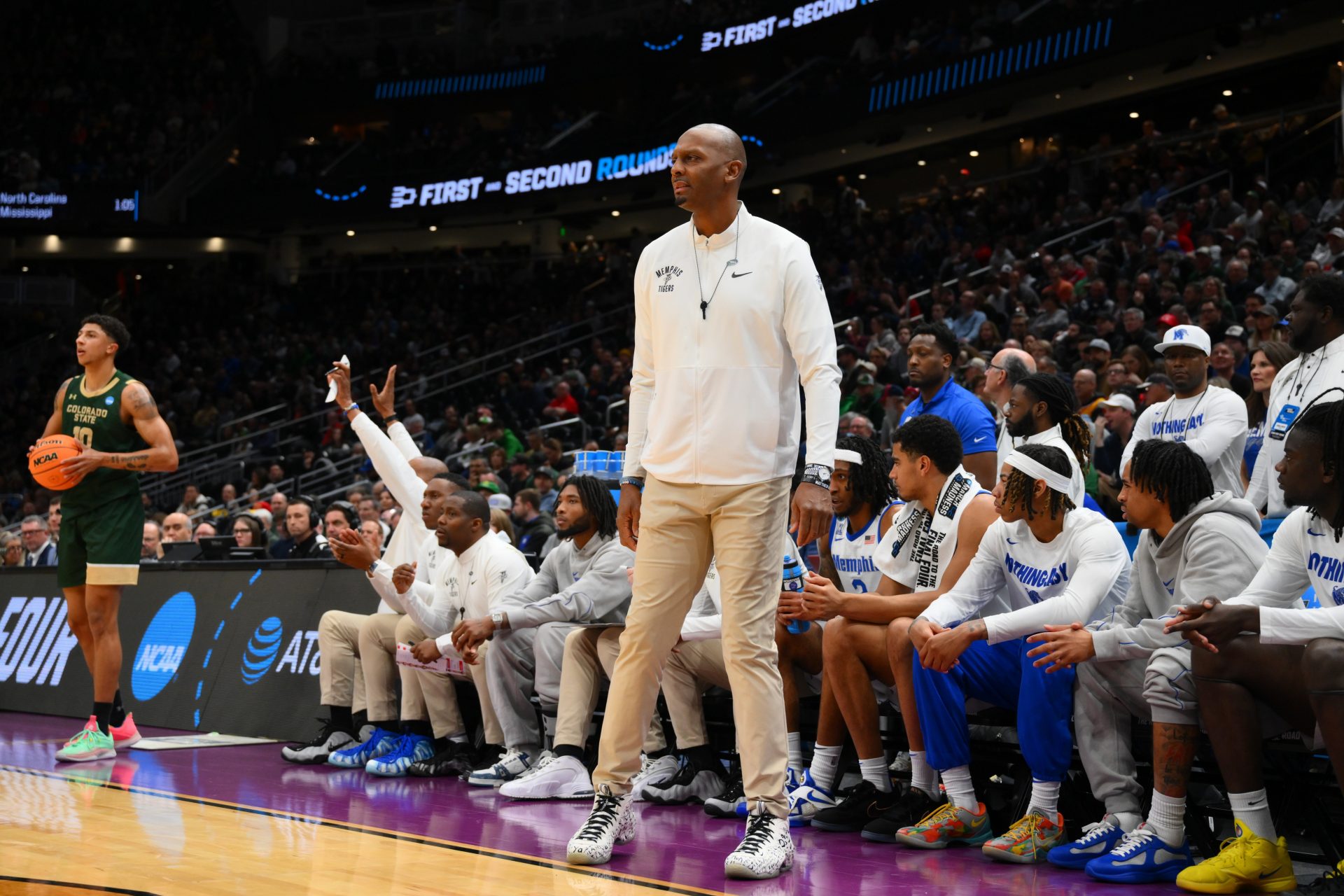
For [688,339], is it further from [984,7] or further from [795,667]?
[984,7]

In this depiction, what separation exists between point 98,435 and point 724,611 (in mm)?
4034

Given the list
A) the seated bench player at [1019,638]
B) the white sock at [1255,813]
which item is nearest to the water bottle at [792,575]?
the seated bench player at [1019,638]

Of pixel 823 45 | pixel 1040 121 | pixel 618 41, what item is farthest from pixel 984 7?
pixel 618 41

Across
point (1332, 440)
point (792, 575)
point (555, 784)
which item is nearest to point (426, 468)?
point (555, 784)

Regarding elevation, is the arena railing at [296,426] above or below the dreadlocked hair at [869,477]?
above

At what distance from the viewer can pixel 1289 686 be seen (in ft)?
11.6

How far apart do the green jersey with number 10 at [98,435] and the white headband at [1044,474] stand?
14.4 feet

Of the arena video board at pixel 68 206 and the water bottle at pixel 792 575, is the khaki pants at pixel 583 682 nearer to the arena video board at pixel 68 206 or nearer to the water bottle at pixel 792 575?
the water bottle at pixel 792 575

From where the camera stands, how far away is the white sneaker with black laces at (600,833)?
3777 millimetres

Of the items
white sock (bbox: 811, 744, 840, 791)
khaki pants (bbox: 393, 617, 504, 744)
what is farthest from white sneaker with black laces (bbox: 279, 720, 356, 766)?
white sock (bbox: 811, 744, 840, 791)

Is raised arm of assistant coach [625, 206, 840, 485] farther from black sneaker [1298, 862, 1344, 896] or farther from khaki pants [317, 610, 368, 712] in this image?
khaki pants [317, 610, 368, 712]

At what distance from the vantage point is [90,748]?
6102 millimetres

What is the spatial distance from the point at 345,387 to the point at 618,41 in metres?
20.4

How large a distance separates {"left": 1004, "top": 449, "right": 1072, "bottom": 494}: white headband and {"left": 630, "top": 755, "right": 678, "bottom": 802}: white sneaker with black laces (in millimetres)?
1939
